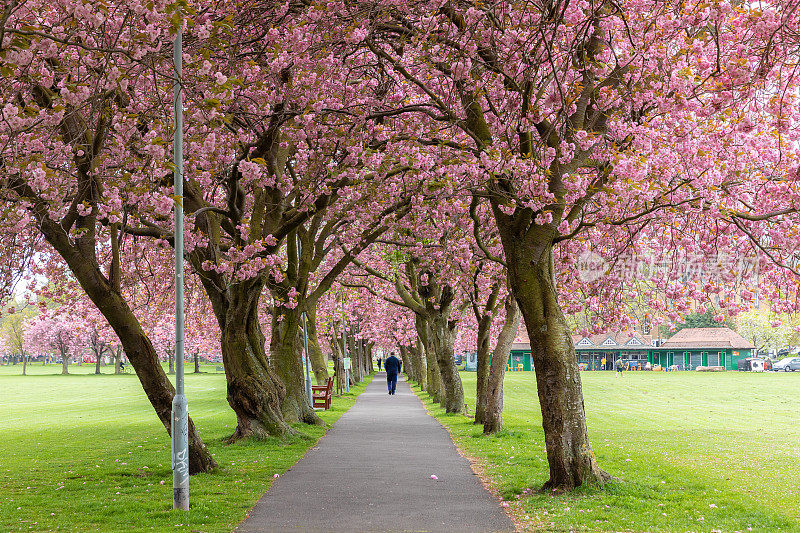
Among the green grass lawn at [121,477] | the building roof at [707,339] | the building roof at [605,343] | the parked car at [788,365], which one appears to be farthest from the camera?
the building roof at [707,339]

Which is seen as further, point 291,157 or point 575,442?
point 291,157

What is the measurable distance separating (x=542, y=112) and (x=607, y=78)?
0.94m

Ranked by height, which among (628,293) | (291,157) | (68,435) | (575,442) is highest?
(291,157)

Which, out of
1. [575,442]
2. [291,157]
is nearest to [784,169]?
[575,442]

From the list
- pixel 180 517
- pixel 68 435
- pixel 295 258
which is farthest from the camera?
pixel 68 435

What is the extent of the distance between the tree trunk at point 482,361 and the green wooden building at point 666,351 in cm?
8152

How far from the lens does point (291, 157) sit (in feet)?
61.7

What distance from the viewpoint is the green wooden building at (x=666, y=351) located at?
333ft

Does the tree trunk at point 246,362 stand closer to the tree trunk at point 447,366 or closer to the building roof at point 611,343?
the tree trunk at point 447,366

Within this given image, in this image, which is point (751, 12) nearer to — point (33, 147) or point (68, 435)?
point (33, 147)

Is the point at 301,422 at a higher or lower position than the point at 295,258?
lower

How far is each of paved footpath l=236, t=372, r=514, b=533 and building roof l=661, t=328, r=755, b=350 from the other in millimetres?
92771

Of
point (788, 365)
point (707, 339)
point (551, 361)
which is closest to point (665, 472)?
point (551, 361)

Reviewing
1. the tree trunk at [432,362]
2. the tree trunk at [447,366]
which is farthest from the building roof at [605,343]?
the tree trunk at [447,366]
